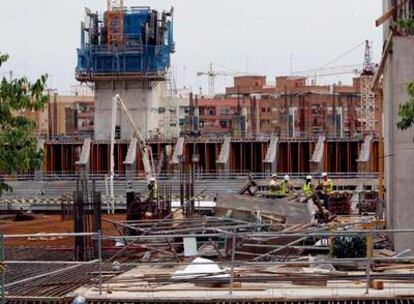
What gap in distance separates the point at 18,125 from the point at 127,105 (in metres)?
68.8

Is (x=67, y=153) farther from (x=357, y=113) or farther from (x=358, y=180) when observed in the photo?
(x=357, y=113)

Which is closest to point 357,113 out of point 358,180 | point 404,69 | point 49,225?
point 358,180

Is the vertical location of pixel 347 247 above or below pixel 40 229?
above

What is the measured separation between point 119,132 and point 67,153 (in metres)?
5.24

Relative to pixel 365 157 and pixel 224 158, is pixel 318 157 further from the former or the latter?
pixel 224 158

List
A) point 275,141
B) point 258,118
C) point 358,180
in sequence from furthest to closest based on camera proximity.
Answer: point 258,118
point 275,141
point 358,180

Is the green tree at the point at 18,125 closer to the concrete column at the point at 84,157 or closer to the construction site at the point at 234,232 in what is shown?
the construction site at the point at 234,232

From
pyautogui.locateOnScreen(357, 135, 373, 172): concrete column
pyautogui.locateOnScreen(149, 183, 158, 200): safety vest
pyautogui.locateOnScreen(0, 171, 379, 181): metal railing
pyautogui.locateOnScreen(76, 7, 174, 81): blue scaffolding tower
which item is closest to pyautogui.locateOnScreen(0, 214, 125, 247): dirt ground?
pyautogui.locateOnScreen(149, 183, 158, 200): safety vest

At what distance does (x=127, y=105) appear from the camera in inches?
3179

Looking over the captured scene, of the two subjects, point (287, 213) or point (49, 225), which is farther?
point (49, 225)

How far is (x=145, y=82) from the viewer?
263ft

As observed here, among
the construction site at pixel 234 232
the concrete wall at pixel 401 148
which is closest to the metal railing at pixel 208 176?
the construction site at pixel 234 232

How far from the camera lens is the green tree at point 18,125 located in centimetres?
1180

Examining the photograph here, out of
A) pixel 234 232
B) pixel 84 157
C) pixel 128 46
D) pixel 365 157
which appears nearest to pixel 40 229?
pixel 234 232
